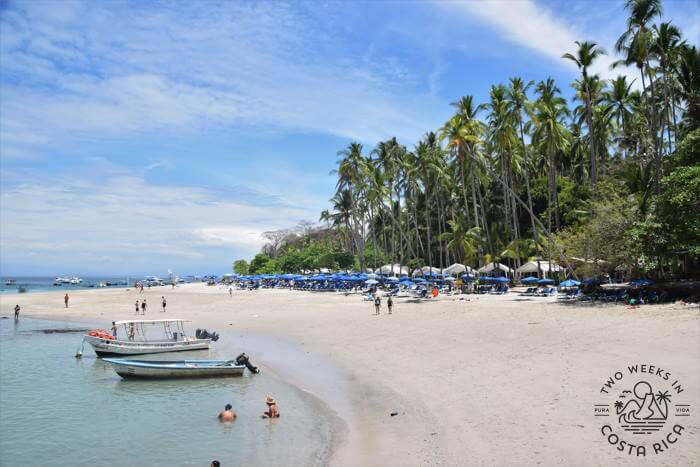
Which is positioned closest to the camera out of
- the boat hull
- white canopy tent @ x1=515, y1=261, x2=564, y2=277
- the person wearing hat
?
the person wearing hat

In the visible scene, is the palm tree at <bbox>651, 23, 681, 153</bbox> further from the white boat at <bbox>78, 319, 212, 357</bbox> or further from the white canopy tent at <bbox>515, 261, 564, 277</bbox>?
the white boat at <bbox>78, 319, 212, 357</bbox>

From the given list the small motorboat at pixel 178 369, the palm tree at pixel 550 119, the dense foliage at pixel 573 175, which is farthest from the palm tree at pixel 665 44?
the small motorboat at pixel 178 369

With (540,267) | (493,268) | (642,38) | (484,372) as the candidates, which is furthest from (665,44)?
(484,372)

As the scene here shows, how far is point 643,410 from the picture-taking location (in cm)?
1050

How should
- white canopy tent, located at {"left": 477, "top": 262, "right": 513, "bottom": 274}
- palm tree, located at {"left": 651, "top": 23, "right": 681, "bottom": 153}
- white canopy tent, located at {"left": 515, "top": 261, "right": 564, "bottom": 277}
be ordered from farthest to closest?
1. white canopy tent, located at {"left": 477, "top": 262, "right": 513, "bottom": 274}
2. white canopy tent, located at {"left": 515, "top": 261, "right": 564, "bottom": 277}
3. palm tree, located at {"left": 651, "top": 23, "right": 681, "bottom": 153}

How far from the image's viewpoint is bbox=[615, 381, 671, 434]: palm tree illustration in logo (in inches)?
378

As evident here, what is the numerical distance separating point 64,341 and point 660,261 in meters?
33.8

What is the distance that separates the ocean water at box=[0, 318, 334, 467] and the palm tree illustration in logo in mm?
6262

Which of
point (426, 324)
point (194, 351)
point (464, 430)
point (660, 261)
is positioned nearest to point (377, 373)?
point (464, 430)

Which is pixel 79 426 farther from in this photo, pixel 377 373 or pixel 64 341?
pixel 64 341

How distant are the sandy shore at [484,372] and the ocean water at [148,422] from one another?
1.16 metres

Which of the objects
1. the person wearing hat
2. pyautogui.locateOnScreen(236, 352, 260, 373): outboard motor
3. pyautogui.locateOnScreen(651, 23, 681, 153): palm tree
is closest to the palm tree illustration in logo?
→ the person wearing hat

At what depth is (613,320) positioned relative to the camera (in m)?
20.4

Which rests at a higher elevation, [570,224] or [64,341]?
[570,224]
